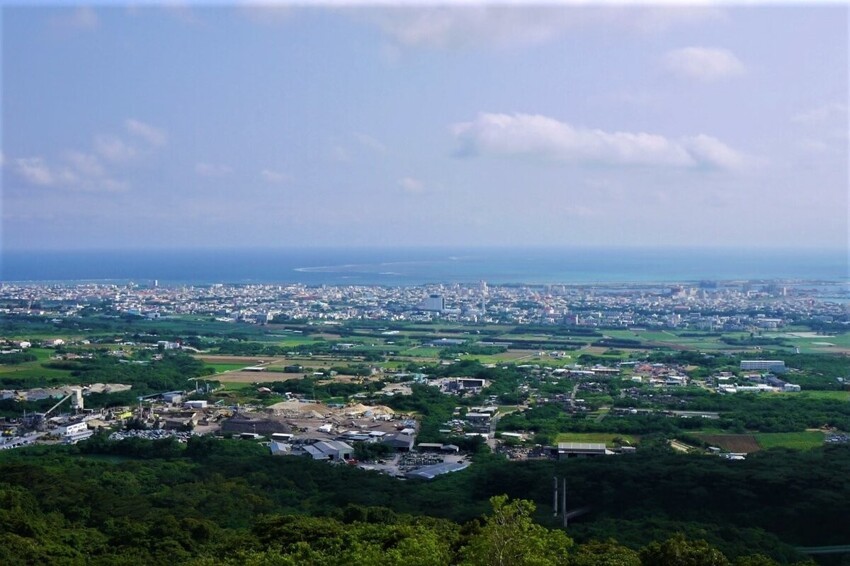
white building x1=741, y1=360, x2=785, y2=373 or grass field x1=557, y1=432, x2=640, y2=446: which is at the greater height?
white building x1=741, y1=360, x2=785, y2=373

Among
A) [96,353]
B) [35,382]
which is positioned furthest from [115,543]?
[96,353]

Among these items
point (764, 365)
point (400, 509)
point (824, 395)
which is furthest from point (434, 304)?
point (400, 509)

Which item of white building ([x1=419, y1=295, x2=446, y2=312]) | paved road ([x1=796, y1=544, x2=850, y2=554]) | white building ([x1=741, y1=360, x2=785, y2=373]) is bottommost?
paved road ([x1=796, y1=544, x2=850, y2=554])

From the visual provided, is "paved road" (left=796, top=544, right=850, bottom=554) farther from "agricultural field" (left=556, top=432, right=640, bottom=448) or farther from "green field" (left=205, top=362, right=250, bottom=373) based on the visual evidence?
"green field" (left=205, top=362, right=250, bottom=373)

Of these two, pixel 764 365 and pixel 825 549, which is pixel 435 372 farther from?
pixel 825 549

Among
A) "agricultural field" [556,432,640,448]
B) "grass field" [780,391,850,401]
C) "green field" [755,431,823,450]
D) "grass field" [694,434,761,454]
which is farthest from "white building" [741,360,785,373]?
"agricultural field" [556,432,640,448]

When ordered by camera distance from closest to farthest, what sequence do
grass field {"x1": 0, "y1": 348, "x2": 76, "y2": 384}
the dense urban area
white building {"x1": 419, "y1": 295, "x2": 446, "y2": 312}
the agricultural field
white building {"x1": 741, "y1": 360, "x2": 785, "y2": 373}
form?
1. the dense urban area
2. the agricultural field
3. grass field {"x1": 0, "y1": 348, "x2": 76, "y2": 384}
4. white building {"x1": 741, "y1": 360, "x2": 785, "y2": 373}
5. white building {"x1": 419, "y1": 295, "x2": 446, "y2": 312}

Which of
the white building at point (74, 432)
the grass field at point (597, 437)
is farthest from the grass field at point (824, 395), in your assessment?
the white building at point (74, 432)
